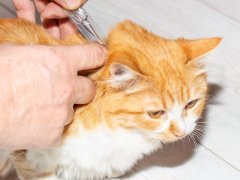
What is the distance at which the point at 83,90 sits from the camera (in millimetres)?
1039

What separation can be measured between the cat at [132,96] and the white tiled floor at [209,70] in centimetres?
12

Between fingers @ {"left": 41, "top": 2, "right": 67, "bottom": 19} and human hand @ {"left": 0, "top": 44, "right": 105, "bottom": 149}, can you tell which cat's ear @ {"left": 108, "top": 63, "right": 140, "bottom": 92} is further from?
fingers @ {"left": 41, "top": 2, "right": 67, "bottom": 19}

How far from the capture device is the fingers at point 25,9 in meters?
1.49

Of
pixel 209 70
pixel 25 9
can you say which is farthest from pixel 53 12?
pixel 209 70

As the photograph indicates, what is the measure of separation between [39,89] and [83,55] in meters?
0.13

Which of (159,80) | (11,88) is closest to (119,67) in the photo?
(159,80)

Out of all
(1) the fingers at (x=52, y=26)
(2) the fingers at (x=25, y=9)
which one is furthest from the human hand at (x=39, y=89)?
(2) the fingers at (x=25, y=9)

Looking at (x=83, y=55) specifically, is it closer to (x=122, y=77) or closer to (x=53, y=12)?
(x=122, y=77)

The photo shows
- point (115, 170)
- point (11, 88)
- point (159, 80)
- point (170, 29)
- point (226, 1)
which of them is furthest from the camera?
point (226, 1)

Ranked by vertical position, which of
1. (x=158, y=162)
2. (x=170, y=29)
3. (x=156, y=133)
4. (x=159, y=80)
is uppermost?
(x=159, y=80)

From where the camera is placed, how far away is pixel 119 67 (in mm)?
998

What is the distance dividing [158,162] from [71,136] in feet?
1.20

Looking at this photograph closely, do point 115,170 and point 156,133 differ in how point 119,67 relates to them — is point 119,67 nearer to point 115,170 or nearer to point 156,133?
point 156,133

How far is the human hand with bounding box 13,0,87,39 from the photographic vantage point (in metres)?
1.29
